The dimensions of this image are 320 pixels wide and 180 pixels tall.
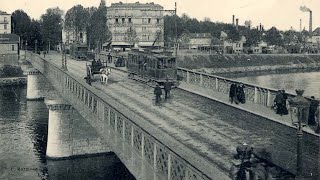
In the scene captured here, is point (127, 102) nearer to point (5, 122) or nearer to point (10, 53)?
point (5, 122)

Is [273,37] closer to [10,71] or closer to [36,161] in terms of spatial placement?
[10,71]

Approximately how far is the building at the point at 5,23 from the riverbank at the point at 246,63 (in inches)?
2232

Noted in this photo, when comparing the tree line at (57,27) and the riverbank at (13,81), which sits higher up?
the tree line at (57,27)

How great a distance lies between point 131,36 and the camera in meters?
121

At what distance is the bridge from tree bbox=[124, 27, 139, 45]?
82.1 m

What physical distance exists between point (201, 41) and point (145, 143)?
6050 inches

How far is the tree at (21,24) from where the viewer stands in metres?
127

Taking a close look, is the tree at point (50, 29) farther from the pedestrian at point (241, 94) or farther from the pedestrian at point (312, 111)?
→ the pedestrian at point (312, 111)

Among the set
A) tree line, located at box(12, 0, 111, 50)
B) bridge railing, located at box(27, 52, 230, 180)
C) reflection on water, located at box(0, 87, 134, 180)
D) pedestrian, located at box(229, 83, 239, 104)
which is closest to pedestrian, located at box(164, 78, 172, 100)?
pedestrian, located at box(229, 83, 239, 104)

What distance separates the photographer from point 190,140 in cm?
1772

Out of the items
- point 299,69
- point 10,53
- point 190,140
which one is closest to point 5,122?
point 190,140

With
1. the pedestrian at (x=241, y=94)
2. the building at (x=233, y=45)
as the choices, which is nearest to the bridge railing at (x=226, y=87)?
the pedestrian at (x=241, y=94)

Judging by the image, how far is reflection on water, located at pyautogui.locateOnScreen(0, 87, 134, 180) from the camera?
115 feet

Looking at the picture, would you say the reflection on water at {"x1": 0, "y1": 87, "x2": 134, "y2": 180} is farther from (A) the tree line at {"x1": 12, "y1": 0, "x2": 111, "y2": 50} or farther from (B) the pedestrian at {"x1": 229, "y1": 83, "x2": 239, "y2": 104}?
(A) the tree line at {"x1": 12, "y1": 0, "x2": 111, "y2": 50}
